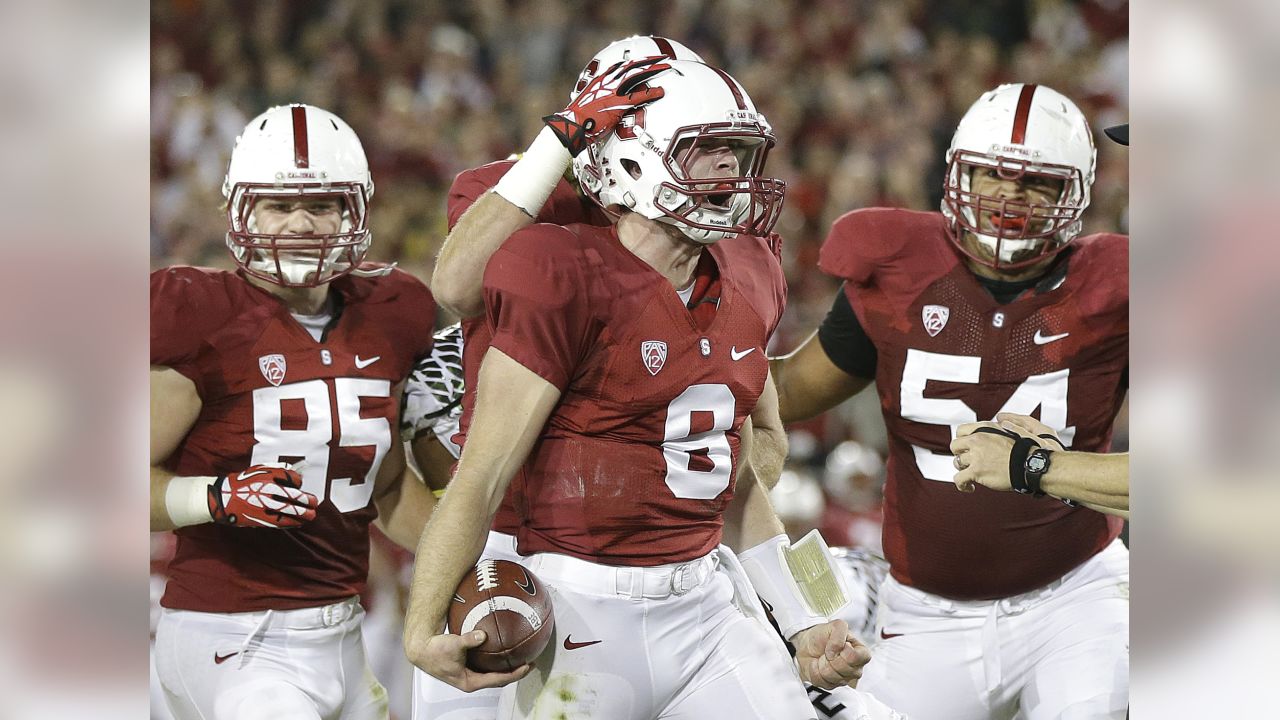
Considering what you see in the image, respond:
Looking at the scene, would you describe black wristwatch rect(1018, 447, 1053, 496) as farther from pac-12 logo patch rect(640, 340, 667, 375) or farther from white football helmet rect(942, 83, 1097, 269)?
pac-12 logo patch rect(640, 340, 667, 375)

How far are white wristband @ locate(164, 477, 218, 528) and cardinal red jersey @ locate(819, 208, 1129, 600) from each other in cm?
145

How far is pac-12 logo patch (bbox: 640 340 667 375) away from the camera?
88.7 inches

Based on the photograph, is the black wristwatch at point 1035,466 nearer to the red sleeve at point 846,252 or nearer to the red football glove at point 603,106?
the red sleeve at point 846,252

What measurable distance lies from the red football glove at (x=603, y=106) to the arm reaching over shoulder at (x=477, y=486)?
0.40 m

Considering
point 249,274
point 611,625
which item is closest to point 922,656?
point 611,625

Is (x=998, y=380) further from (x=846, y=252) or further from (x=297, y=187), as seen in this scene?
(x=297, y=187)

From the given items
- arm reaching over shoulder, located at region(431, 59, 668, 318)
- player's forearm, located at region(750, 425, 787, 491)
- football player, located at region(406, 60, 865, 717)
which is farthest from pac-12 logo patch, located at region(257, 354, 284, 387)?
player's forearm, located at region(750, 425, 787, 491)

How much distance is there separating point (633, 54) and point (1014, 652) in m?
1.55

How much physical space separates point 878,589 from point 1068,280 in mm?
918

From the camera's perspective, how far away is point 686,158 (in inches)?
90.2

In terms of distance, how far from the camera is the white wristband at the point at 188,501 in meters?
2.72

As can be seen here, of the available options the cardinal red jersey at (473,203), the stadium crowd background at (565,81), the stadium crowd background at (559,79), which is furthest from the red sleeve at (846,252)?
the stadium crowd background at (559,79)
